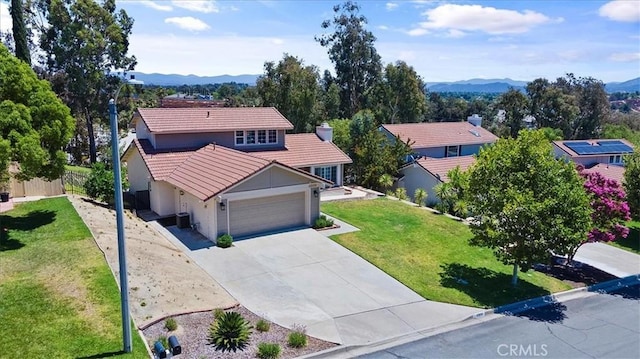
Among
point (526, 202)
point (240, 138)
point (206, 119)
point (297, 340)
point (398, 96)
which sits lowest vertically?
point (297, 340)

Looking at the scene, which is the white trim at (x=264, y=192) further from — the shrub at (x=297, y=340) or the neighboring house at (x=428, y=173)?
the neighboring house at (x=428, y=173)

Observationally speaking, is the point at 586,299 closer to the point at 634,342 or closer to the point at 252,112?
the point at 634,342

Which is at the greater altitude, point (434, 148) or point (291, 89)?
point (291, 89)

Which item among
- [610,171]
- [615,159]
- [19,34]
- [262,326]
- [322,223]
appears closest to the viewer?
[262,326]

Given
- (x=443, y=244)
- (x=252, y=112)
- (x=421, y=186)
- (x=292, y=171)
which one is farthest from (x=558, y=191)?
(x=252, y=112)

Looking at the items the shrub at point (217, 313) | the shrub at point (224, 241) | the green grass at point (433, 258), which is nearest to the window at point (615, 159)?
the green grass at point (433, 258)

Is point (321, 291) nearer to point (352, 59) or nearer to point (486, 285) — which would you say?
point (486, 285)

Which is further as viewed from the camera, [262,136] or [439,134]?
[439,134]

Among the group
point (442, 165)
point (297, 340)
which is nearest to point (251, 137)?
point (442, 165)

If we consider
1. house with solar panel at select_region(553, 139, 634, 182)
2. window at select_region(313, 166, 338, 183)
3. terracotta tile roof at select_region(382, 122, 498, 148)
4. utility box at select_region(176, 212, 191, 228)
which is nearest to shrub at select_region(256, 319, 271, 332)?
utility box at select_region(176, 212, 191, 228)
